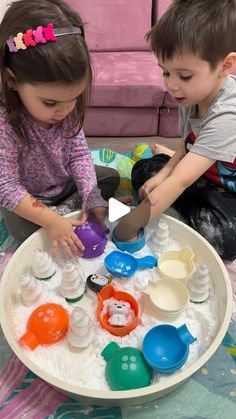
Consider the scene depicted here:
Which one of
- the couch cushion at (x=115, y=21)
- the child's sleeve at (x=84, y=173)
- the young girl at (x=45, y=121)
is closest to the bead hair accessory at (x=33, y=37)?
the young girl at (x=45, y=121)

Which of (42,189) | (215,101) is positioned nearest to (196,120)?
(215,101)

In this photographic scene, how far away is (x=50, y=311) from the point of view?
0.77m

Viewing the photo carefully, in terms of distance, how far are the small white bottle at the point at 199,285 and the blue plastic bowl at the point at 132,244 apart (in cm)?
16

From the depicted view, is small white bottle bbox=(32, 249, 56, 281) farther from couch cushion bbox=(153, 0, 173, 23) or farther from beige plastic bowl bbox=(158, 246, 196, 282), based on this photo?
couch cushion bbox=(153, 0, 173, 23)

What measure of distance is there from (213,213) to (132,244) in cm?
25

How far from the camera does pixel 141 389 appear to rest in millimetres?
642

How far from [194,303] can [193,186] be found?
379 millimetres

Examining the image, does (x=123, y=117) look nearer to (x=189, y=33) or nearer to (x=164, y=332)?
(x=189, y=33)

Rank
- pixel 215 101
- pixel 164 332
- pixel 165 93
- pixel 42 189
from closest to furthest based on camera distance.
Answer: pixel 164 332
pixel 215 101
pixel 42 189
pixel 165 93

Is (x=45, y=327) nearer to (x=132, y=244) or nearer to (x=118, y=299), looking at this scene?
(x=118, y=299)

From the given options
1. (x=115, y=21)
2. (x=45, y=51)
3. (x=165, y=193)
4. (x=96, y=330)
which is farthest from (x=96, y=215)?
(x=115, y=21)

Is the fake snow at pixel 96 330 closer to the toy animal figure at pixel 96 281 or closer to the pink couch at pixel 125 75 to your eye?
the toy animal figure at pixel 96 281

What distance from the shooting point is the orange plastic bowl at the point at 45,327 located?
29.0 inches

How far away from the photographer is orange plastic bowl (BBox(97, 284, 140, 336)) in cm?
76
